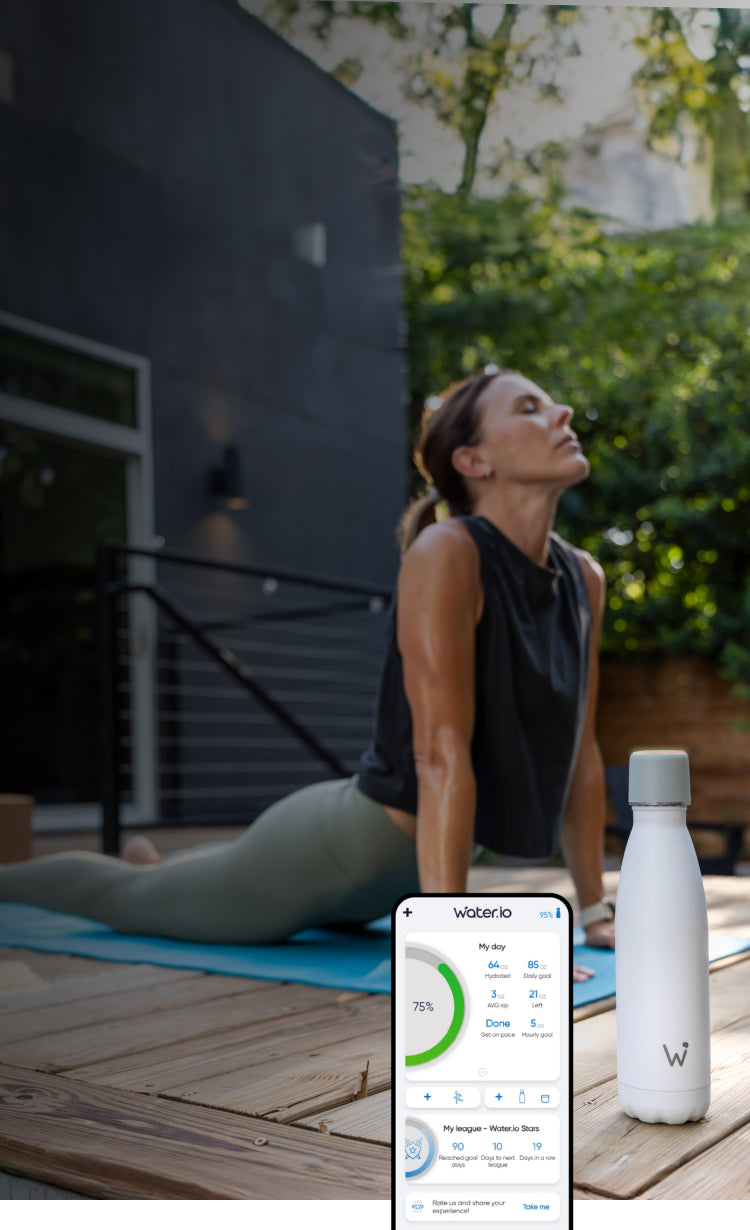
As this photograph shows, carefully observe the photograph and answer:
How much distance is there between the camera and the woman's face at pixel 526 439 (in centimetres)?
174

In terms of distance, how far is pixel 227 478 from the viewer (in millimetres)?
5059

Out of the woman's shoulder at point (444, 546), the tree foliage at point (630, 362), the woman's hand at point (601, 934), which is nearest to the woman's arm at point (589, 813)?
the woman's hand at point (601, 934)

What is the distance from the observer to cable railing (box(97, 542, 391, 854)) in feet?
15.0

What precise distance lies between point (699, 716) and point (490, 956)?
6398mm

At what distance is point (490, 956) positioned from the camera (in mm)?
685

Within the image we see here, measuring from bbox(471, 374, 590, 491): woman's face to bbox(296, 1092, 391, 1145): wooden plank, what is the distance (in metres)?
1.03

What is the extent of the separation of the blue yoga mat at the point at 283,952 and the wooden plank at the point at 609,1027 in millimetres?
46

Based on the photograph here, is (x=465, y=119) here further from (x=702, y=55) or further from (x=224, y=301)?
(x=224, y=301)

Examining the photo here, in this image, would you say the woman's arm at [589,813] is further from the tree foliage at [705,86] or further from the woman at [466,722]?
the tree foliage at [705,86]

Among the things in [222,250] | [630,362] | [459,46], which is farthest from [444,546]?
[630,362]

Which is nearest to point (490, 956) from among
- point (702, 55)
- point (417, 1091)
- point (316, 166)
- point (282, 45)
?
point (417, 1091)

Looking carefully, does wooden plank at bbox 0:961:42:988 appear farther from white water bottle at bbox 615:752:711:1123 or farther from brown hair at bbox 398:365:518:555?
white water bottle at bbox 615:752:711:1123

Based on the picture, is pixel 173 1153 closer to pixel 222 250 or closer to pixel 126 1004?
pixel 126 1004

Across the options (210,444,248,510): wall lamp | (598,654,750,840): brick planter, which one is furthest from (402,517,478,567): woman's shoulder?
(598,654,750,840): brick planter
